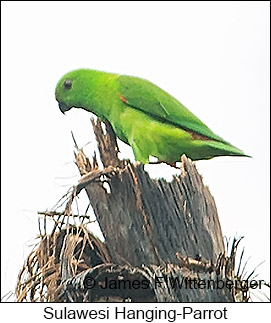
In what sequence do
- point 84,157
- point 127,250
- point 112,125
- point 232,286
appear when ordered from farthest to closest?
point 112,125, point 84,157, point 127,250, point 232,286

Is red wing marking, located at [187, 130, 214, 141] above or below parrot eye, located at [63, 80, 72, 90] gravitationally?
below

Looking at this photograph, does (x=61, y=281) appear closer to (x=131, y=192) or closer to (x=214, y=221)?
(x=131, y=192)

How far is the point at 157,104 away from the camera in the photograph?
2.19m

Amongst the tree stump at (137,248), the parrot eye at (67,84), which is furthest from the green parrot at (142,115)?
the tree stump at (137,248)

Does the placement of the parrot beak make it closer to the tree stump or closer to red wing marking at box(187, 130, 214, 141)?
the tree stump

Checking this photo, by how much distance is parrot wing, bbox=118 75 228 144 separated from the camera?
7.00 feet

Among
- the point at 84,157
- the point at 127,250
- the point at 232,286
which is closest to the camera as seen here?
the point at 232,286

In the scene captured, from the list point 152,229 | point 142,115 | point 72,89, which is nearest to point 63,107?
point 72,89

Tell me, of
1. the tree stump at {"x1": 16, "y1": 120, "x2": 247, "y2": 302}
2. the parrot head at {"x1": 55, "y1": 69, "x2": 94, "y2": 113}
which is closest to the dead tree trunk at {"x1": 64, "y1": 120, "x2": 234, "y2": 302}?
the tree stump at {"x1": 16, "y1": 120, "x2": 247, "y2": 302}

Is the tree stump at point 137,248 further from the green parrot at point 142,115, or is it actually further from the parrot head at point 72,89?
the parrot head at point 72,89

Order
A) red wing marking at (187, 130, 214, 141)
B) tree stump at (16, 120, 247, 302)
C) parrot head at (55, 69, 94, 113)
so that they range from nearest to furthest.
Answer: tree stump at (16, 120, 247, 302)
red wing marking at (187, 130, 214, 141)
parrot head at (55, 69, 94, 113)
